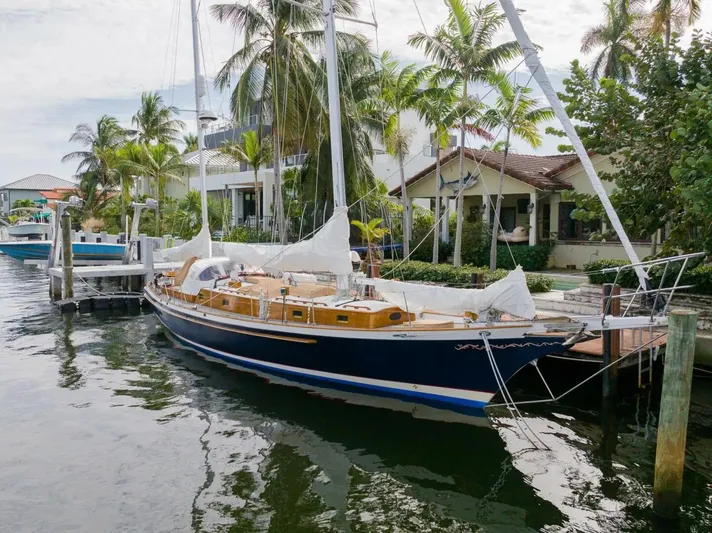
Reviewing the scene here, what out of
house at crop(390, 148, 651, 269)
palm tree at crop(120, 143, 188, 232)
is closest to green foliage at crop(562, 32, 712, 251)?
house at crop(390, 148, 651, 269)

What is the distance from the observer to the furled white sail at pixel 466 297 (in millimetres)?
10195

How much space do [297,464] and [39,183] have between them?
93.0m

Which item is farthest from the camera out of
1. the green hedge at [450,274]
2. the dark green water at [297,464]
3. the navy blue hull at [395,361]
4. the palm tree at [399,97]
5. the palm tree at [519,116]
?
the palm tree at [399,97]

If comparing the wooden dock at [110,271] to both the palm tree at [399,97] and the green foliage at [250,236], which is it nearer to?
the green foliage at [250,236]

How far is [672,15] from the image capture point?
82.5 feet

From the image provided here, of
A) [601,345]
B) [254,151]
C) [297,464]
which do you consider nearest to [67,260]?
[254,151]

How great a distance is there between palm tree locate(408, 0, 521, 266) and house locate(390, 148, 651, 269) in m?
3.64

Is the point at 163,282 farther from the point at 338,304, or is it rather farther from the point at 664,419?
the point at 664,419

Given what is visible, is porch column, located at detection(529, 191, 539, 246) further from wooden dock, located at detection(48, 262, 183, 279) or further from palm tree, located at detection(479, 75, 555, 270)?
wooden dock, located at detection(48, 262, 183, 279)

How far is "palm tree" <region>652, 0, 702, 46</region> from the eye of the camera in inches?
949

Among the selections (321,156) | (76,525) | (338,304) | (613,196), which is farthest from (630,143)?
(321,156)

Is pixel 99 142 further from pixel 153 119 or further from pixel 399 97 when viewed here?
pixel 399 97

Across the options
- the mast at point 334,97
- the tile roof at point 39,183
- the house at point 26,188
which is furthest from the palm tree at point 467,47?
the tile roof at point 39,183

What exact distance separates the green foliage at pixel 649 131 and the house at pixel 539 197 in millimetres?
7870
